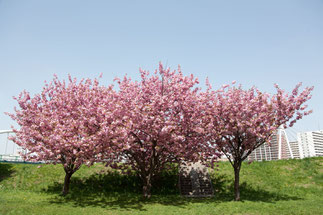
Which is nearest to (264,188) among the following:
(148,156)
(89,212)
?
(148,156)

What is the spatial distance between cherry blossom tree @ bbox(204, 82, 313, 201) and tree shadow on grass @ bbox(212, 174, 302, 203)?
10.5ft

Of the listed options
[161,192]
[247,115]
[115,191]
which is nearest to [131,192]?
[115,191]

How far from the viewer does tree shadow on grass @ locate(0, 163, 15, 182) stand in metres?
27.0

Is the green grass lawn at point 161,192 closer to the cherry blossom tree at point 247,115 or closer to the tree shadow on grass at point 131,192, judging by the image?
the tree shadow on grass at point 131,192

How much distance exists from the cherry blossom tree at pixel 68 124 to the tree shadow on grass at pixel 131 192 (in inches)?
121

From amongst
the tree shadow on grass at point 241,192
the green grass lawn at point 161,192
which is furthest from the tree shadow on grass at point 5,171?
the tree shadow on grass at point 241,192

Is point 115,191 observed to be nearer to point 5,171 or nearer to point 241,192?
point 241,192

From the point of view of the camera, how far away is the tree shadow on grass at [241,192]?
21.3 meters

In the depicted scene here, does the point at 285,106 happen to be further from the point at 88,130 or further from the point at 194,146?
the point at 88,130

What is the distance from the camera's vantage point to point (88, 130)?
1798 cm

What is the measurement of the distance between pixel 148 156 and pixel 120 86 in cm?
746

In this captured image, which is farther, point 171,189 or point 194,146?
point 171,189

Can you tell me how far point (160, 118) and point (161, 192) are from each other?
11024 millimetres

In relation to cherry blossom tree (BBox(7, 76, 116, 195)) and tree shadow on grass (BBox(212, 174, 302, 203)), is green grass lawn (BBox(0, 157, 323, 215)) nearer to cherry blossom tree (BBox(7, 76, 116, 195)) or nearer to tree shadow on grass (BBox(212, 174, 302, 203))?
tree shadow on grass (BBox(212, 174, 302, 203))
